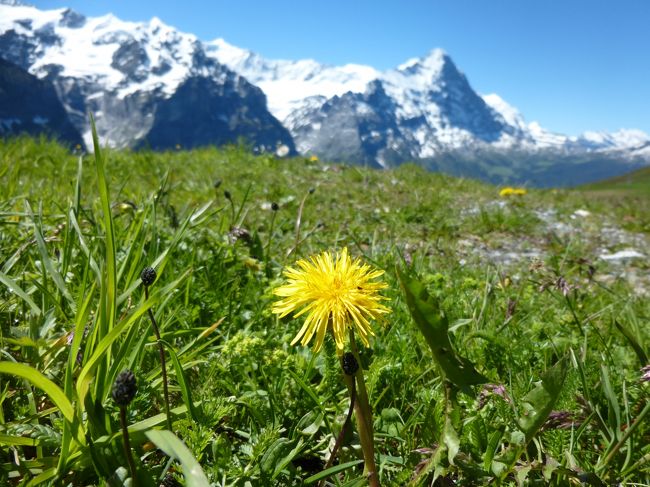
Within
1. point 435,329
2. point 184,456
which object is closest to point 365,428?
point 435,329

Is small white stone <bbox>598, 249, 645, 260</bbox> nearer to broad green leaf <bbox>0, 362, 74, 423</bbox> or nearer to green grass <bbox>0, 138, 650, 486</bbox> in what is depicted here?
green grass <bbox>0, 138, 650, 486</bbox>

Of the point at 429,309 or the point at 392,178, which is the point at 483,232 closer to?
the point at 392,178

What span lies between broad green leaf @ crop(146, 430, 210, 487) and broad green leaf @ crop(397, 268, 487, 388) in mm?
696

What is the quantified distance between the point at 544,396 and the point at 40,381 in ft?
4.86

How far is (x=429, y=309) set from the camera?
54.3 inches

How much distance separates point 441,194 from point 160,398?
23.5ft

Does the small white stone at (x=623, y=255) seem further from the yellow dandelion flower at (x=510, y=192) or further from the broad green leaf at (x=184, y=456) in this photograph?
the broad green leaf at (x=184, y=456)

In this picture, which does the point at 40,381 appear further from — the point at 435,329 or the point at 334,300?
the point at 435,329

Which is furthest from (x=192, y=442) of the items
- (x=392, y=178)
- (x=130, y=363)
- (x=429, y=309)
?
(x=392, y=178)

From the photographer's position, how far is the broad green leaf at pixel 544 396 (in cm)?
138

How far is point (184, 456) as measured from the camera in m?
1.03

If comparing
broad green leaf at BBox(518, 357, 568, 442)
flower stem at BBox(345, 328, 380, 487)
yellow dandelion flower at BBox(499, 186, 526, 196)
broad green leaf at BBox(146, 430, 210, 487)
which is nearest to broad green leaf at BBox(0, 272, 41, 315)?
broad green leaf at BBox(146, 430, 210, 487)

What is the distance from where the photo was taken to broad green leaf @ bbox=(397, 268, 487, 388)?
134 cm

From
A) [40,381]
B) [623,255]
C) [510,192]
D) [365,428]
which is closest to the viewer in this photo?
[40,381]
